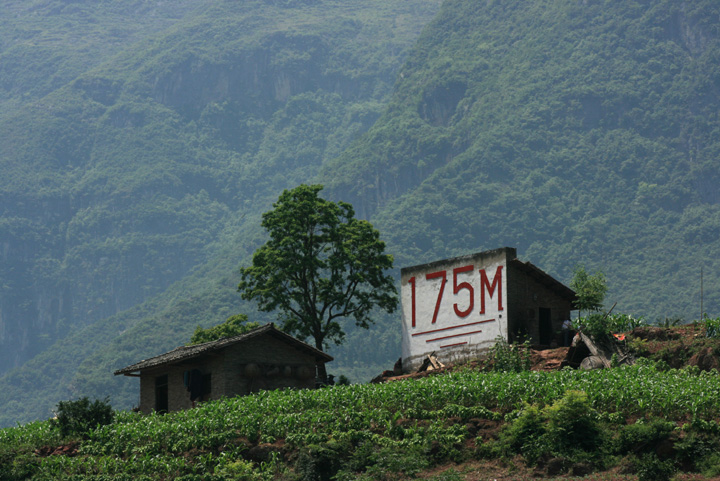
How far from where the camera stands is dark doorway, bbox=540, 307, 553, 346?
54406 millimetres

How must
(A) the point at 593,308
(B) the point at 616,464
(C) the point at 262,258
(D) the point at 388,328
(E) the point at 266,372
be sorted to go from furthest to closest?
1. (D) the point at 388,328
2. (C) the point at 262,258
3. (A) the point at 593,308
4. (E) the point at 266,372
5. (B) the point at 616,464

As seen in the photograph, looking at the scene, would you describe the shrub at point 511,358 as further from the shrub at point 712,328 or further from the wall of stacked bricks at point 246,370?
the wall of stacked bricks at point 246,370

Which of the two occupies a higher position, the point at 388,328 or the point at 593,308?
the point at 388,328

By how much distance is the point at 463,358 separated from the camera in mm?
52781

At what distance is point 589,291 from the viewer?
5456 centimetres

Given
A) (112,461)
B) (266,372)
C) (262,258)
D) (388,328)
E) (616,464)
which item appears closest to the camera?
(616,464)

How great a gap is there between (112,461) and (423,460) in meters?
12.2

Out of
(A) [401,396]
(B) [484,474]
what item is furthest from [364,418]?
(B) [484,474]

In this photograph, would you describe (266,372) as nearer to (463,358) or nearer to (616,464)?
(463,358)

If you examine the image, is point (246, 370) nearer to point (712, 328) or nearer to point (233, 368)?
point (233, 368)

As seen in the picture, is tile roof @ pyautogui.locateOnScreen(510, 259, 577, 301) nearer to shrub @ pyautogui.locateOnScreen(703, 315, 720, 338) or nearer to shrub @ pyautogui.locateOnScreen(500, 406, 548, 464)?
shrub @ pyautogui.locateOnScreen(703, 315, 720, 338)

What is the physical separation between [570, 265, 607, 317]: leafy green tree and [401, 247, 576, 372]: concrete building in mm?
853

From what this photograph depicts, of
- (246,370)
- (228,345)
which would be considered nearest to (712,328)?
(246,370)

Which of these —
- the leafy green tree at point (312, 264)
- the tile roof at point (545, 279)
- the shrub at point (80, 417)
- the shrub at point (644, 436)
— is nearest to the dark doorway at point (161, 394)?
the shrub at point (80, 417)
